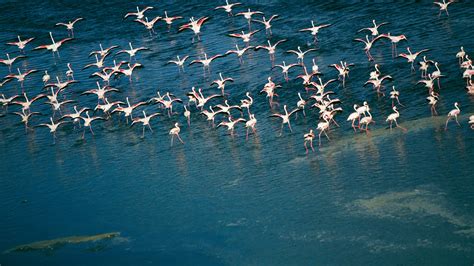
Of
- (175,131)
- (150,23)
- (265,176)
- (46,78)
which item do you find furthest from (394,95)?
(46,78)

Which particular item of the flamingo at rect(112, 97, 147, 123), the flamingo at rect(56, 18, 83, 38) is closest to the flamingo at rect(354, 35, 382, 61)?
the flamingo at rect(112, 97, 147, 123)

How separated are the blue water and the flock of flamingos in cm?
55

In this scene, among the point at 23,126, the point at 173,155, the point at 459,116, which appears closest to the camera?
the point at 459,116

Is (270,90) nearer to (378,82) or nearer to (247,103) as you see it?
(247,103)

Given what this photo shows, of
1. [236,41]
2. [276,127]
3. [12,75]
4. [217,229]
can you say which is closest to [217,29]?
[236,41]

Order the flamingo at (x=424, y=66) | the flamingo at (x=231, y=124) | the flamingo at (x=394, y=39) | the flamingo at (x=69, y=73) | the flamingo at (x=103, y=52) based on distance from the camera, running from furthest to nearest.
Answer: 1. the flamingo at (x=103, y=52)
2. the flamingo at (x=69, y=73)
3. the flamingo at (x=394, y=39)
4. the flamingo at (x=424, y=66)
5. the flamingo at (x=231, y=124)

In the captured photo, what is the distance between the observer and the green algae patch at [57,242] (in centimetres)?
3166

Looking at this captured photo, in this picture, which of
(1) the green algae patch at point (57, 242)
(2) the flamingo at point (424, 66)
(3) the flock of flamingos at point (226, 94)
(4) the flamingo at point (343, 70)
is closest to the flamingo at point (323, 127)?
(3) the flock of flamingos at point (226, 94)

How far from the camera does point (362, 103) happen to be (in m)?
40.5

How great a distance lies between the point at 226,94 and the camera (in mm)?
45219

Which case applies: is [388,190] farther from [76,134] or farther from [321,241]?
[76,134]

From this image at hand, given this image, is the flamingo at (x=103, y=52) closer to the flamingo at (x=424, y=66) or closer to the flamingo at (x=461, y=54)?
the flamingo at (x=424, y=66)

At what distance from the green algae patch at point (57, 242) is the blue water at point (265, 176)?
14.6 inches

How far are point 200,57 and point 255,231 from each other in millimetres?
23177
